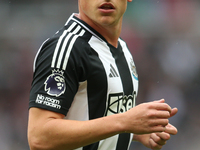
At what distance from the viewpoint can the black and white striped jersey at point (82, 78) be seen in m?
1.54

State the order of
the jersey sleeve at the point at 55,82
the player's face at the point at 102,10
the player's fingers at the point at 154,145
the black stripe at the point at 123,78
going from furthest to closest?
the player's fingers at the point at 154,145 → the black stripe at the point at 123,78 → the player's face at the point at 102,10 → the jersey sleeve at the point at 55,82

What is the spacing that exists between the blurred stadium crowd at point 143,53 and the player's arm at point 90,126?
13.7ft

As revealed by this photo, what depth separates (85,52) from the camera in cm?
170

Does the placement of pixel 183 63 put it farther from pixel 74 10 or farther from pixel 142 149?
pixel 74 10

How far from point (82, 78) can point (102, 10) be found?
1.54 feet

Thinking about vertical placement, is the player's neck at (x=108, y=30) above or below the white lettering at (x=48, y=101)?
above

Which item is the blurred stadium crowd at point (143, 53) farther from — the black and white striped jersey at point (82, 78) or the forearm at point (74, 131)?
the forearm at point (74, 131)

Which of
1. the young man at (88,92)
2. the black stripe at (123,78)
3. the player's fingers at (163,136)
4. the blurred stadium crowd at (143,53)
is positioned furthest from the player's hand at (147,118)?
the blurred stadium crowd at (143,53)

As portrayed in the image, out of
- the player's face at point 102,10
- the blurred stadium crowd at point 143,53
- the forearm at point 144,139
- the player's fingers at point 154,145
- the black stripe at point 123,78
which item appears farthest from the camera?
the blurred stadium crowd at point 143,53

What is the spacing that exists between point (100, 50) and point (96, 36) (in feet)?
0.37

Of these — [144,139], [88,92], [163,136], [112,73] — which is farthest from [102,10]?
[144,139]

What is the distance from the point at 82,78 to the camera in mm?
1637

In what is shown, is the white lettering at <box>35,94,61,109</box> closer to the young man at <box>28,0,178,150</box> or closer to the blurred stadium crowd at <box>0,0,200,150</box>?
the young man at <box>28,0,178,150</box>

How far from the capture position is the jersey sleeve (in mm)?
1517
